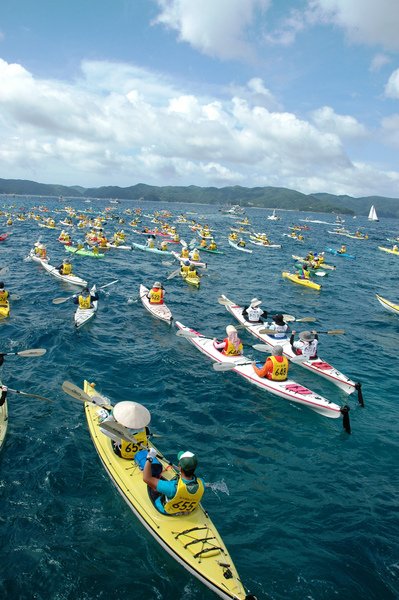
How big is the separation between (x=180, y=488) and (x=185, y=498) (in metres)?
0.32

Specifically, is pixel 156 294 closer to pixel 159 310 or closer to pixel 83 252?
pixel 159 310

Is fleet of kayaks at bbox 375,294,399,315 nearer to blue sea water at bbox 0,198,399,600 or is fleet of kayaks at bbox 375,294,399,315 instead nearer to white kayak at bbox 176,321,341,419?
blue sea water at bbox 0,198,399,600

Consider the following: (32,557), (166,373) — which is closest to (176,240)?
(166,373)

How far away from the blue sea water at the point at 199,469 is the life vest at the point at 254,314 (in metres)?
1.21

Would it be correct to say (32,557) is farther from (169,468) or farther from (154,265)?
(154,265)

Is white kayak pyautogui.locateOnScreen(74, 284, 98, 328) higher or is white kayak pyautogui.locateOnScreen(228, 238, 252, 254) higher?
white kayak pyautogui.locateOnScreen(228, 238, 252, 254)

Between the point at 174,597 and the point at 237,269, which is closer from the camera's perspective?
the point at 174,597

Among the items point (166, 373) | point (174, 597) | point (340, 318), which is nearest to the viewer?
point (174, 597)

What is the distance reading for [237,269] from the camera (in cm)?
4094

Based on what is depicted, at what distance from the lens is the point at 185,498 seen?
8352 millimetres

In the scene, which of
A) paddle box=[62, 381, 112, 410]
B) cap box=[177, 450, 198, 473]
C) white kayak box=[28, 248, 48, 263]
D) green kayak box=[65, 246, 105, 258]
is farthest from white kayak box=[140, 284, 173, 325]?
green kayak box=[65, 246, 105, 258]

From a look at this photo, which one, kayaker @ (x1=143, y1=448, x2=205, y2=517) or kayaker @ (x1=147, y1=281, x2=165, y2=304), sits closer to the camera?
kayaker @ (x1=143, y1=448, x2=205, y2=517)

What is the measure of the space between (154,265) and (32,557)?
33.5m

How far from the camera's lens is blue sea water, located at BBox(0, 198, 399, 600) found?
322 inches
